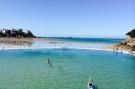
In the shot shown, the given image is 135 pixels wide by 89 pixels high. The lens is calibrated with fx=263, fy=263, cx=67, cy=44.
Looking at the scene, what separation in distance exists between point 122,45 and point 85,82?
60.4m

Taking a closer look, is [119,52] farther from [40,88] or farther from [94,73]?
[40,88]

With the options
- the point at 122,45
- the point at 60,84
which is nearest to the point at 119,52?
the point at 122,45

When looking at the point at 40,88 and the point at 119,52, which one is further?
the point at 119,52

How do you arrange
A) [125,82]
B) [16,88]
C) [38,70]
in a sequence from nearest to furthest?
1. [16,88]
2. [125,82]
3. [38,70]

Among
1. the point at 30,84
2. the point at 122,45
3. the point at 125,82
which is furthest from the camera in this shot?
the point at 122,45

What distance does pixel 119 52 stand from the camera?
286ft

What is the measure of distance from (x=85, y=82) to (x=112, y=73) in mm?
9620

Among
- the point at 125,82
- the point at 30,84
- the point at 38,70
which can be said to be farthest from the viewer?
the point at 38,70

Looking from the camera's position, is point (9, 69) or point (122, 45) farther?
point (122, 45)

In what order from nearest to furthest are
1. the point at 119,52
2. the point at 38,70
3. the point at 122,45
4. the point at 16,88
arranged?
the point at 16,88, the point at 38,70, the point at 119,52, the point at 122,45

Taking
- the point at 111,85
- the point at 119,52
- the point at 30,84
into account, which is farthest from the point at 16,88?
the point at 119,52

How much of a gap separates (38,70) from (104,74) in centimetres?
1160

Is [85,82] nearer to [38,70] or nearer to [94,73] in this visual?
[94,73]

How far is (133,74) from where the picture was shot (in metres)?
44.0
